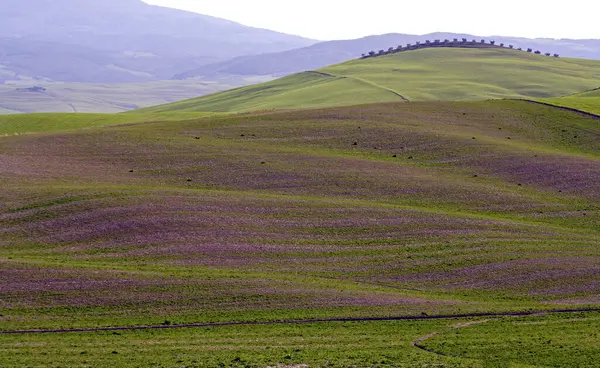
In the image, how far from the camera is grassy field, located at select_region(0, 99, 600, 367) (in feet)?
145

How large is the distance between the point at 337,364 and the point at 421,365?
162 inches

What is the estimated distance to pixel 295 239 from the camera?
206ft

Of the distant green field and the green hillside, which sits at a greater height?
the distant green field

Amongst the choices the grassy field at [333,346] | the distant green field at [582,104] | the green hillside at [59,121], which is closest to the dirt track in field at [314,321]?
the grassy field at [333,346]

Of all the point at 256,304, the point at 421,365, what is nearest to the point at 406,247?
the point at 256,304

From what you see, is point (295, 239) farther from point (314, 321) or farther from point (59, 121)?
point (59, 121)

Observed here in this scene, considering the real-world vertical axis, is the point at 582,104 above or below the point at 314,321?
above

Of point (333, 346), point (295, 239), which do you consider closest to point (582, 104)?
point (295, 239)

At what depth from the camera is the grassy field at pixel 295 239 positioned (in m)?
44.3

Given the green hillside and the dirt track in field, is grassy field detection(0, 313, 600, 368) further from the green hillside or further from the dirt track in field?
the green hillside

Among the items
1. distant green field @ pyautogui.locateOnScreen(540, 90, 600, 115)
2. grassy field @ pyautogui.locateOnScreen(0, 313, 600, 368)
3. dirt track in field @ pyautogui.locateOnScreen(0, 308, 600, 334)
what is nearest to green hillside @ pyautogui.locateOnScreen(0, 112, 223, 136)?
distant green field @ pyautogui.locateOnScreen(540, 90, 600, 115)

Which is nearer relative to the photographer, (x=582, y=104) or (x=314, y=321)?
(x=314, y=321)

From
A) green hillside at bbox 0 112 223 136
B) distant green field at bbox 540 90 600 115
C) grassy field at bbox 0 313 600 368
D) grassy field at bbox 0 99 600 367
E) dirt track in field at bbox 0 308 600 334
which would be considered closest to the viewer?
grassy field at bbox 0 313 600 368

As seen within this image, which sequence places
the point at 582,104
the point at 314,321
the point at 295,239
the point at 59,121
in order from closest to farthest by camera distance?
the point at 314,321 < the point at 295,239 < the point at 582,104 < the point at 59,121
